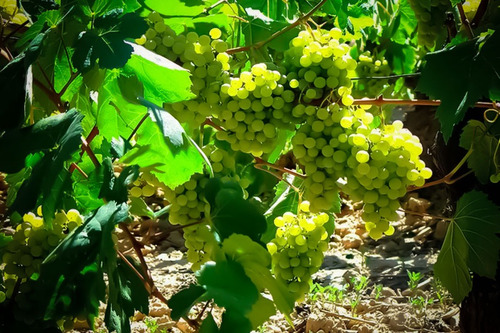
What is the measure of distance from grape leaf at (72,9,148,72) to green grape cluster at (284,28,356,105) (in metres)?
0.23

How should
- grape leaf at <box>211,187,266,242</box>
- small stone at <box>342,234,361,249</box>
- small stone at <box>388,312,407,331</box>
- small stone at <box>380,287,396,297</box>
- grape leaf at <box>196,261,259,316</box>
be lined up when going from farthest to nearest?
small stone at <box>342,234,361,249</box> < small stone at <box>380,287,396,297</box> < small stone at <box>388,312,407,331</box> < grape leaf at <box>211,187,266,242</box> < grape leaf at <box>196,261,259,316</box>

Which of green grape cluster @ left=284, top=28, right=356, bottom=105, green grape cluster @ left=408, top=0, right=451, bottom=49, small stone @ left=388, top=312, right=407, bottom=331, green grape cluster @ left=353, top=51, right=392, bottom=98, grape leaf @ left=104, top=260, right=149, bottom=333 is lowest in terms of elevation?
small stone @ left=388, top=312, right=407, bottom=331

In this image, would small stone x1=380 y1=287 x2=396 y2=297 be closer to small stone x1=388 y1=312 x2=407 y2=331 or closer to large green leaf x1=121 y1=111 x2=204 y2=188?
small stone x1=388 y1=312 x2=407 y2=331

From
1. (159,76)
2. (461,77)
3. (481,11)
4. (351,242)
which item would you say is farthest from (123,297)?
(351,242)

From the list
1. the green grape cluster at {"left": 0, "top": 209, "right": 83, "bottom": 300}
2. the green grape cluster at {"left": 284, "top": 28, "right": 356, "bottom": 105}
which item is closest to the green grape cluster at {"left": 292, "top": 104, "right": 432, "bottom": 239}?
the green grape cluster at {"left": 284, "top": 28, "right": 356, "bottom": 105}

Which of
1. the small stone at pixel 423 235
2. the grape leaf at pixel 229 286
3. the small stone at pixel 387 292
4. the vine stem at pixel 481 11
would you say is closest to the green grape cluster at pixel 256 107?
the grape leaf at pixel 229 286

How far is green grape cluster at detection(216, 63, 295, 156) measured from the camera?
0.87 m

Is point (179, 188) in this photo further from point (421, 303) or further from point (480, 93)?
point (421, 303)

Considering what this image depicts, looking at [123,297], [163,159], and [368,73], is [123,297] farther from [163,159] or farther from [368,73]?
[368,73]

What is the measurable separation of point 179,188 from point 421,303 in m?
1.03

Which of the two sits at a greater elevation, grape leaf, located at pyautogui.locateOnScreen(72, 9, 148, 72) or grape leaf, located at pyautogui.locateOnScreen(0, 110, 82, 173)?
grape leaf, located at pyautogui.locateOnScreen(72, 9, 148, 72)

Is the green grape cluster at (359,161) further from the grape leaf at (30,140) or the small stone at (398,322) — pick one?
the small stone at (398,322)

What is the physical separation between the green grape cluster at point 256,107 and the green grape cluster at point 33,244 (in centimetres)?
31

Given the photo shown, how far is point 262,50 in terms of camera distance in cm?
110
